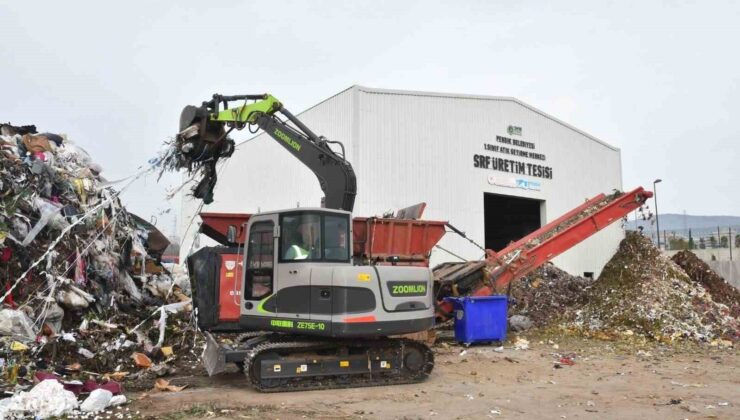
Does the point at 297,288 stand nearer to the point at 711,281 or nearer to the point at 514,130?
the point at 711,281

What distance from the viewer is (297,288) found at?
723cm

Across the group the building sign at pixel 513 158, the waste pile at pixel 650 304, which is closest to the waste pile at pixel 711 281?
the waste pile at pixel 650 304

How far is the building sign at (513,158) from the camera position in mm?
20391

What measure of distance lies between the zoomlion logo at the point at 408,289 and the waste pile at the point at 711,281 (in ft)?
31.1

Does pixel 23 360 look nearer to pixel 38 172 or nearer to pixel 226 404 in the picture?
pixel 226 404

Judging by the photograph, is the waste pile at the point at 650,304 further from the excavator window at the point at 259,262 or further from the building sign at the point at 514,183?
the excavator window at the point at 259,262

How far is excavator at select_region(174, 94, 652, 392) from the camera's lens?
7180 millimetres

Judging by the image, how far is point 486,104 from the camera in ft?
67.2

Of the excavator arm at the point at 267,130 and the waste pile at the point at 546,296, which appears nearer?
the excavator arm at the point at 267,130

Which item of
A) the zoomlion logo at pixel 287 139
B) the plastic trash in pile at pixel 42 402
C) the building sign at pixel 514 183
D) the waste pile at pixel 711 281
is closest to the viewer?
the plastic trash in pile at pixel 42 402

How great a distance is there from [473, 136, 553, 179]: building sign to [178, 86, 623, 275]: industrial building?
1.5 inches

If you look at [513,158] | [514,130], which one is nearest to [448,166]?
[513,158]

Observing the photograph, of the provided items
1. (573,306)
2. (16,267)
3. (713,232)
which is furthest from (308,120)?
(713,232)

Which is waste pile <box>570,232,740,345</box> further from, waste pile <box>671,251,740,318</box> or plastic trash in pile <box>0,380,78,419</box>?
plastic trash in pile <box>0,380,78,419</box>
